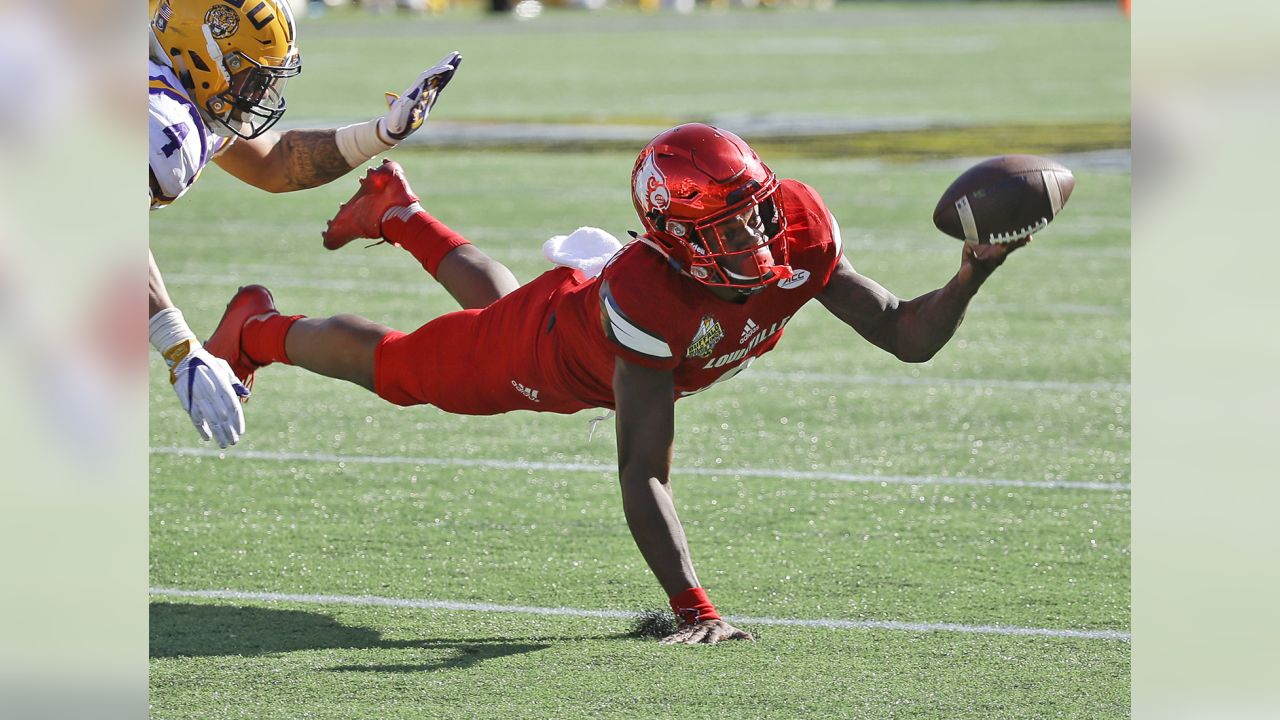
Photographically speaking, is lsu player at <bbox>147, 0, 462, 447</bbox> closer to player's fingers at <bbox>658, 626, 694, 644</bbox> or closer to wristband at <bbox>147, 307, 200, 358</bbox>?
wristband at <bbox>147, 307, 200, 358</bbox>

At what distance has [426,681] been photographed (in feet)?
11.3

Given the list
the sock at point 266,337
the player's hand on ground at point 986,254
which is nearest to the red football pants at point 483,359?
the sock at point 266,337

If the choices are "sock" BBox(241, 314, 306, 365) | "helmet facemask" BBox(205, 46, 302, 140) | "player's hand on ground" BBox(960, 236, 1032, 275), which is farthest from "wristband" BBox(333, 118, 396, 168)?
"player's hand on ground" BBox(960, 236, 1032, 275)

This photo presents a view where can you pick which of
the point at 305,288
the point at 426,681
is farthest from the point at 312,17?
the point at 426,681

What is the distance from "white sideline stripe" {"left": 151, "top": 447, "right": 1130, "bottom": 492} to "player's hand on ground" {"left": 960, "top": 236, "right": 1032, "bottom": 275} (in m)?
1.86

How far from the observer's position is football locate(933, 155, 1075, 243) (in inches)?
130

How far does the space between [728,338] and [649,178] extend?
41 cm

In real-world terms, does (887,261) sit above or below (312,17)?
below

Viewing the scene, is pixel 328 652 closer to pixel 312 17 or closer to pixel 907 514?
pixel 907 514

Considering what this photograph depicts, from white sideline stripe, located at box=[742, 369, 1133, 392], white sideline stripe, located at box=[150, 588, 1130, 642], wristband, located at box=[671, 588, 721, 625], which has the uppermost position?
white sideline stripe, located at box=[742, 369, 1133, 392]

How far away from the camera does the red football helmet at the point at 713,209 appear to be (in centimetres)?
367

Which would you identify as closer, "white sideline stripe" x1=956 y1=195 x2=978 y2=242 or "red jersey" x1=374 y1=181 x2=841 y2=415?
"white sideline stripe" x1=956 y1=195 x2=978 y2=242
